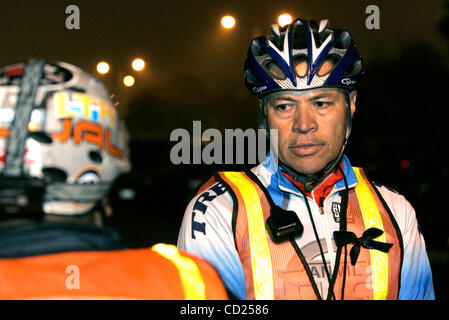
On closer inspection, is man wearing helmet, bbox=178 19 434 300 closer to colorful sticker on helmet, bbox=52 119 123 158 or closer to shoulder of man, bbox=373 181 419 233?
shoulder of man, bbox=373 181 419 233

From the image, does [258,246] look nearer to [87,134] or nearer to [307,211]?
[307,211]

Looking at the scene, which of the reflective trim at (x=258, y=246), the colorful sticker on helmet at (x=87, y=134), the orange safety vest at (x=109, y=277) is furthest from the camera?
the reflective trim at (x=258, y=246)

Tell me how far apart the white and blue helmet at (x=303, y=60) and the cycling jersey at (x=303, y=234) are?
52 centimetres

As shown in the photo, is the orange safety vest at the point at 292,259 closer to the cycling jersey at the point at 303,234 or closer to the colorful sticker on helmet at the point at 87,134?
the cycling jersey at the point at 303,234

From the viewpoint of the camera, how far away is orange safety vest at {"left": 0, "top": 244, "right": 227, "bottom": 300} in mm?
1736

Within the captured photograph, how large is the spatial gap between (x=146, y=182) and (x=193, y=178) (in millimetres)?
1949

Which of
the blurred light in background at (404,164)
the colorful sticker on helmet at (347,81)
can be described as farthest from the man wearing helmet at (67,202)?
the blurred light in background at (404,164)

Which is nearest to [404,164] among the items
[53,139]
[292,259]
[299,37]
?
[299,37]

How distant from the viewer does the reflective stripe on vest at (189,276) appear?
1866 millimetres

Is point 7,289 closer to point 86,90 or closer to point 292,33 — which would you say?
point 86,90

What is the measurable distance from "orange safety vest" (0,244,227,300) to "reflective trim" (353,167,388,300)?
4.51 feet

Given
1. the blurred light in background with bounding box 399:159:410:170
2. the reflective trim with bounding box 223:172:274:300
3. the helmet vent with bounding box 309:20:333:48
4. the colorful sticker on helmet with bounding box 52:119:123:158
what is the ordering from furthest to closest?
the blurred light in background with bounding box 399:159:410:170, the helmet vent with bounding box 309:20:333:48, the reflective trim with bounding box 223:172:274:300, the colorful sticker on helmet with bounding box 52:119:123:158

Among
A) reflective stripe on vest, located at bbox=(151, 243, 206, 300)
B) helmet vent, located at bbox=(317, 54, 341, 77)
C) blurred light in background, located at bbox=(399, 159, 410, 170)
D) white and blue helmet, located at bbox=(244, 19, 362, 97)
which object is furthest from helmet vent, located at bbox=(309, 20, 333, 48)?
blurred light in background, located at bbox=(399, 159, 410, 170)

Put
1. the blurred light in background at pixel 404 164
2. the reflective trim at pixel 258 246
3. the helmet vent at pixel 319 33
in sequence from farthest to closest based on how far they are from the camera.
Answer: the blurred light in background at pixel 404 164
the helmet vent at pixel 319 33
the reflective trim at pixel 258 246
